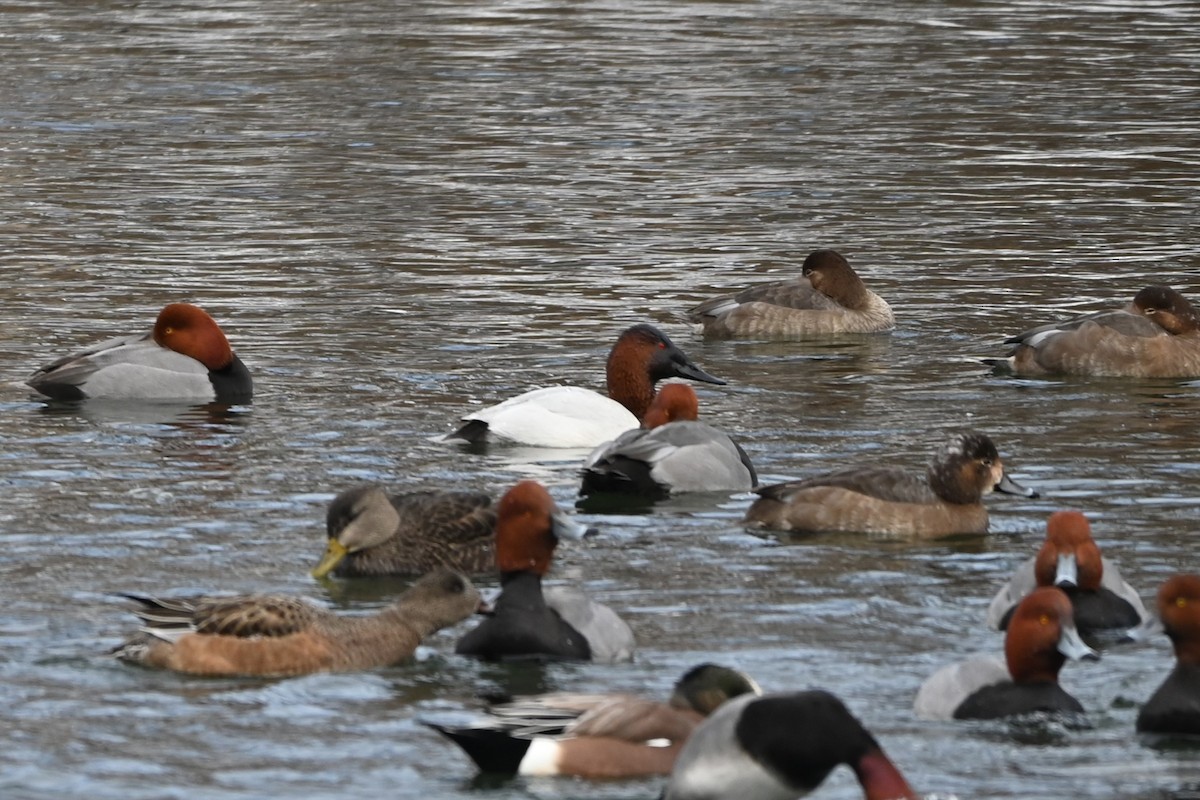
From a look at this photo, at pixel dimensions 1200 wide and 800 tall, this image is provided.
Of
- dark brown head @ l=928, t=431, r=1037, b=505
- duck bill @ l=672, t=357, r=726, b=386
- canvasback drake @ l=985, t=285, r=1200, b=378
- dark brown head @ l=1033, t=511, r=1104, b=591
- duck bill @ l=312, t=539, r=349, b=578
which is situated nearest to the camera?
dark brown head @ l=1033, t=511, r=1104, b=591

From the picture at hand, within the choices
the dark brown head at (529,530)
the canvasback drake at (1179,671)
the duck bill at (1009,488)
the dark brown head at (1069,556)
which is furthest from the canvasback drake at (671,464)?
the canvasback drake at (1179,671)

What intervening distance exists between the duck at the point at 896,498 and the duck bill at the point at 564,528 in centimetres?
215

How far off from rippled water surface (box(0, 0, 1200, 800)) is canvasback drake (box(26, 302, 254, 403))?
0.28 meters

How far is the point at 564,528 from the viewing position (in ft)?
34.0

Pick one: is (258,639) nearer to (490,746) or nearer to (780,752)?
(490,746)

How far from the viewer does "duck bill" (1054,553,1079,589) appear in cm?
1032

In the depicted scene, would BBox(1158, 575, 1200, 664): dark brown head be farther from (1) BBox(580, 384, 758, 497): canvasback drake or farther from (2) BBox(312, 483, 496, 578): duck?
(1) BBox(580, 384, 758, 497): canvasback drake

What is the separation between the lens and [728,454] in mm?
13164

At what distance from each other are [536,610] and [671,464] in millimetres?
3198

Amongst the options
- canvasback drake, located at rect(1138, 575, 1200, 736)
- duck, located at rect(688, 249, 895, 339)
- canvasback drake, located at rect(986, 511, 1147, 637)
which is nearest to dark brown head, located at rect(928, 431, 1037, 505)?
canvasback drake, located at rect(986, 511, 1147, 637)

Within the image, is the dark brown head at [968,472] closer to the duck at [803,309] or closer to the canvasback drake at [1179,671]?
the canvasback drake at [1179,671]

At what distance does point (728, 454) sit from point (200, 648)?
415cm

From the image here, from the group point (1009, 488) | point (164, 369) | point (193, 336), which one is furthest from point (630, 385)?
point (1009, 488)

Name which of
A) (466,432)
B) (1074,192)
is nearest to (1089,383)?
(466,432)
